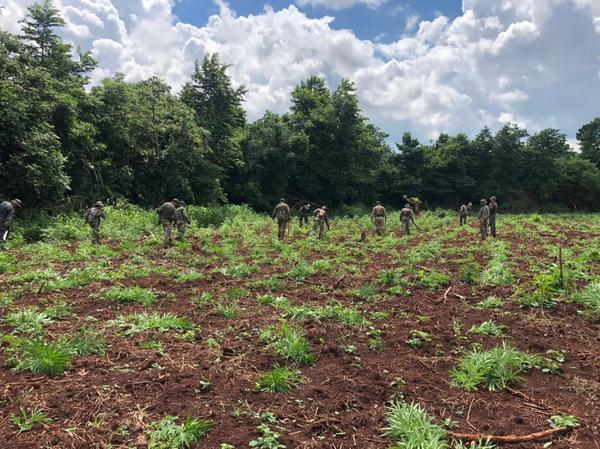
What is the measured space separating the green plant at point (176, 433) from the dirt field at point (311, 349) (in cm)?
8

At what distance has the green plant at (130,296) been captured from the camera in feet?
26.4

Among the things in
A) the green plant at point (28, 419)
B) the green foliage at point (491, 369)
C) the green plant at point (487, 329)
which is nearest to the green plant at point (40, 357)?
the green plant at point (28, 419)

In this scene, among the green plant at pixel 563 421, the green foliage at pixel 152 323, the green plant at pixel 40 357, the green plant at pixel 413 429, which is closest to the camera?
the green plant at pixel 413 429

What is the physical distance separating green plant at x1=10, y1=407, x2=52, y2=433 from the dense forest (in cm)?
1597

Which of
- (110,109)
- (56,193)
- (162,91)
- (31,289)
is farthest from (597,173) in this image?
(31,289)

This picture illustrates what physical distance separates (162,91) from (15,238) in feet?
59.5

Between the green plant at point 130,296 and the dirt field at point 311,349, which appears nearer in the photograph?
the dirt field at point 311,349

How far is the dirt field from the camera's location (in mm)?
4207

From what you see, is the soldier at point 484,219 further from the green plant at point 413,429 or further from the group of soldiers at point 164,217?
the green plant at point 413,429

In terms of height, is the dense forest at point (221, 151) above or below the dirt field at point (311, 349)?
above

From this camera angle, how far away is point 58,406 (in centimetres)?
435

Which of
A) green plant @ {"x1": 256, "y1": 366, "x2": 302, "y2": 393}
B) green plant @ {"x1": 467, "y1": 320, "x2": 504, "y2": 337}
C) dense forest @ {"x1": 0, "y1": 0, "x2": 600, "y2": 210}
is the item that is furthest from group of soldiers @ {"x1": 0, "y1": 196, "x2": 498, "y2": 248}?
green plant @ {"x1": 467, "y1": 320, "x2": 504, "y2": 337}

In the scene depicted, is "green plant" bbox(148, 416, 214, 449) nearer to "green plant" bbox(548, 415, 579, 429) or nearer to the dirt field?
the dirt field

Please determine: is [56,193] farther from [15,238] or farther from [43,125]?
[15,238]
